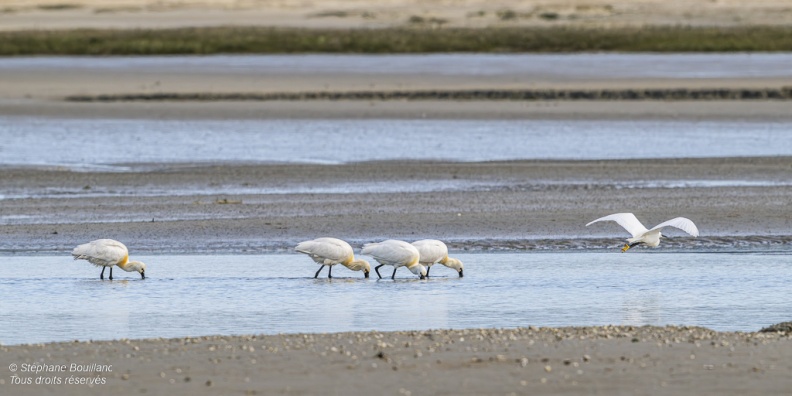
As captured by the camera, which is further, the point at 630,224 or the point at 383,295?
the point at 630,224

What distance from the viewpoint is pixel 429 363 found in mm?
8344

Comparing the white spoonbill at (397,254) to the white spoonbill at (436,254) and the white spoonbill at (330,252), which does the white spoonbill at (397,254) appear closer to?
the white spoonbill at (436,254)

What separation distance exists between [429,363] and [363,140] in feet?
58.0

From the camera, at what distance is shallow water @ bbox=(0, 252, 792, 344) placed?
34.6 feet

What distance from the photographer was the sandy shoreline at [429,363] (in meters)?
7.77

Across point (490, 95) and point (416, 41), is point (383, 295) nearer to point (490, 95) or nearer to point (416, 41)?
point (490, 95)

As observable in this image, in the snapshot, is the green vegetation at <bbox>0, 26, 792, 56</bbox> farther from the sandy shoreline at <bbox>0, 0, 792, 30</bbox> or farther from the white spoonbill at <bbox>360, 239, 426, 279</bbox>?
the white spoonbill at <bbox>360, 239, 426, 279</bbox>

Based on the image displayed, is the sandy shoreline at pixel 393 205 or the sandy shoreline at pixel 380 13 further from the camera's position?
the sandy shoreline at pixel 380 13

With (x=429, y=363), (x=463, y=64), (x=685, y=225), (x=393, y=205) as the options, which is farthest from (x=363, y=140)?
(x=429, y=363)

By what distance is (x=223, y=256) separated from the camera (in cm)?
1468

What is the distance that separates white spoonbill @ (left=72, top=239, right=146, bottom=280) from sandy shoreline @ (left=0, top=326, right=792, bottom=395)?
376 cm

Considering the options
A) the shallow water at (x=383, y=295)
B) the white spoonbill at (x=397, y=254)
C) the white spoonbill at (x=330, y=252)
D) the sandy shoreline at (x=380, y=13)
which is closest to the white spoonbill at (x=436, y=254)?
the white spoonbill at (x=397, y=254)

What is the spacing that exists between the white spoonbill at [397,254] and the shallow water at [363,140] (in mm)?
9583

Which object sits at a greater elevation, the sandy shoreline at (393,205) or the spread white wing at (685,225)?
the spread white wing at (685,225)
